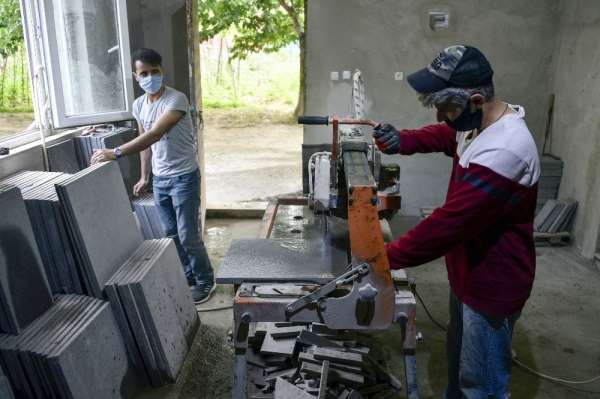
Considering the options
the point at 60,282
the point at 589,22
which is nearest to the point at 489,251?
the point at 60,282

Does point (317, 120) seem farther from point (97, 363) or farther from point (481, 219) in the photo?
point (97, 363)

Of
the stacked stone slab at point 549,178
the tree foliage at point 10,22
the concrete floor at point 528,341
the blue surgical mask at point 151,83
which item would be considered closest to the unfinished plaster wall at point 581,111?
the stacked stone slab at point 549,178

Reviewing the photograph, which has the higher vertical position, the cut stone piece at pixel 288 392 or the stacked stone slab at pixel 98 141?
the stacked stone slab at pixel 98 141

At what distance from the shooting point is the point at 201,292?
11.0 feet

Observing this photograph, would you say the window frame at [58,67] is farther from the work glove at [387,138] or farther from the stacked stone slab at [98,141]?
the work glove at [387,138]

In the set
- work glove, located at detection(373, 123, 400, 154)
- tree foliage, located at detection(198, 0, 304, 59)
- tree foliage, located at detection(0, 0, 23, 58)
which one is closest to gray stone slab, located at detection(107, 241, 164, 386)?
work glove, located at detection(373, 123, 400, 154)

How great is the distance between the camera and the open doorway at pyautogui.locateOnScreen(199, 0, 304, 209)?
245 inches

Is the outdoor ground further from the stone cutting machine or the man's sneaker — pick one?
the stone cutting machine

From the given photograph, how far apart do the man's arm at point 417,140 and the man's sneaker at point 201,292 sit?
180cm

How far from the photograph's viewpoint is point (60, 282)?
2.38m

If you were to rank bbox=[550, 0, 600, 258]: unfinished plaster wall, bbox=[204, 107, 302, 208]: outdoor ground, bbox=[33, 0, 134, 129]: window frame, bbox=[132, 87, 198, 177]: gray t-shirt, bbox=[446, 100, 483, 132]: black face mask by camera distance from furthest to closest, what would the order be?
bbox=[204, 107, 302, 208]: outdoor ground
bbox=[550, 0, 600, 258]: unfinished plaster wall
bbox=[132, 87, 198, 177]: gray t-shirt
bbox=[33, 0, 134, 129]: window frame
bbox=[446, 100, 483, 132]: black face mask

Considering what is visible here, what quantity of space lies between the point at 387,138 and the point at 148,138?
1.48 meters

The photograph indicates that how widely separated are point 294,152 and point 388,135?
5.86 m

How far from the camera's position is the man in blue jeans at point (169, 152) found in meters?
2.89
